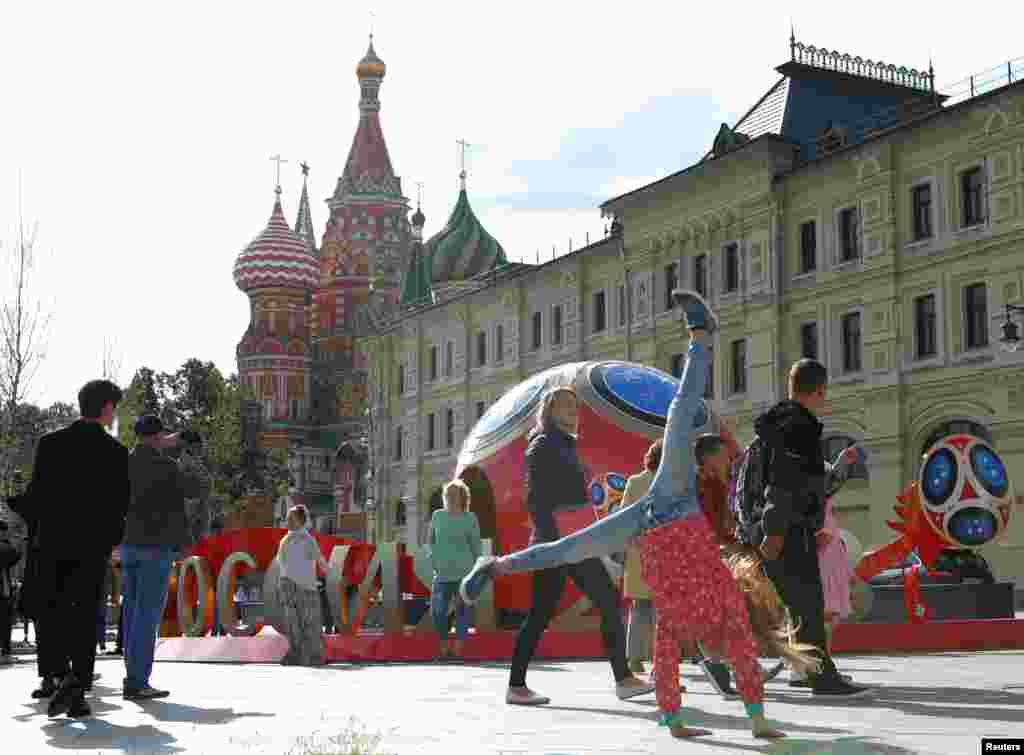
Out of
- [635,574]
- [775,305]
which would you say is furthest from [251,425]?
[635,574]

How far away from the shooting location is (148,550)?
8328mm

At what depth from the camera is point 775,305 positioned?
109 feet

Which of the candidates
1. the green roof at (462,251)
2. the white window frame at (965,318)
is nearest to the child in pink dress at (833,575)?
the white window frame at (965,318)

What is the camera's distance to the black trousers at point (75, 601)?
7.18m

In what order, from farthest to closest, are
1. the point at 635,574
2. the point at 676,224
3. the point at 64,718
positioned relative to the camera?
the point at 676,224
the point at 635,574
the point at 64,718

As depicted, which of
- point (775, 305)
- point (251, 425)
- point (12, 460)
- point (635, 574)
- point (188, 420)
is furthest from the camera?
point (251, 425)

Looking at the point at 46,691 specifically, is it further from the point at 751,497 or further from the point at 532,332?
the point at 532,332

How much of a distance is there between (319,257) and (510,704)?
86356mm

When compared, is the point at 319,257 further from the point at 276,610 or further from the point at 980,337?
the point at 276,610

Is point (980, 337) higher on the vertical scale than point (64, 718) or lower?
higher

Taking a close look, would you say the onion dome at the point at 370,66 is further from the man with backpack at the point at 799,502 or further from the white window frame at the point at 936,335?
the man with backpack at the point at 799,502

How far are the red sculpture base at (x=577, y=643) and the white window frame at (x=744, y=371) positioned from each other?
21909mm

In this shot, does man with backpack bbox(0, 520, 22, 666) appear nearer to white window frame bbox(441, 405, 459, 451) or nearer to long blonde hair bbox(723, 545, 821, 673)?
long blonde hair bbox(723, 545, 821, 673)

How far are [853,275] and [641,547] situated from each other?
26711 millimetres
